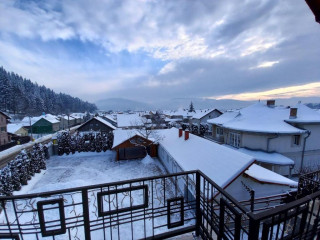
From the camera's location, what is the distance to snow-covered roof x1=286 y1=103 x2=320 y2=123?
1152 centimetres

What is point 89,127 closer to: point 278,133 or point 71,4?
point 71,4

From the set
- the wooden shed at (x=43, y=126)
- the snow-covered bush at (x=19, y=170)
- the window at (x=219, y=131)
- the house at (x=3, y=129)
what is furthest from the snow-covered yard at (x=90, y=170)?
the wooden shed at (x=43, y=126)

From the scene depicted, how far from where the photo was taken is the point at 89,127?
74.0 ft

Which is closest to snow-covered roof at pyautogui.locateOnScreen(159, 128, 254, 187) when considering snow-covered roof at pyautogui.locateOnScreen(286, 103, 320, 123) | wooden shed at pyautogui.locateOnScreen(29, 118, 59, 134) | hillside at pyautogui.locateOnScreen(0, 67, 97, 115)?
snow-covered roof at pyautogui.locateOnScreen(286, 103, 320, 123)

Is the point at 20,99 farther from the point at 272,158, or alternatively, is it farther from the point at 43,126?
the point at 272,158

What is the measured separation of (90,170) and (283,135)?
1484cm

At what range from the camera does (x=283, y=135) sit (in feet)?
37.3

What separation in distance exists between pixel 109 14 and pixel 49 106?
66863 mm

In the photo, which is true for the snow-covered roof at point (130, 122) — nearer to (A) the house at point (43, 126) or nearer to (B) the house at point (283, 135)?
(A) the house at point (43, 126)

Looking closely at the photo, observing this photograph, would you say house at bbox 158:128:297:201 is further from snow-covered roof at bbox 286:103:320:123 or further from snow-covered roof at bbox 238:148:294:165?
snow-covered roof at bbox 286:103:320:123

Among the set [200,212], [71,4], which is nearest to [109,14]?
[71,4]

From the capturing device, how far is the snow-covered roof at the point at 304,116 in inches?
454

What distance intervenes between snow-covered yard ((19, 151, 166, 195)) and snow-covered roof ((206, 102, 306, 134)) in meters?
7.54

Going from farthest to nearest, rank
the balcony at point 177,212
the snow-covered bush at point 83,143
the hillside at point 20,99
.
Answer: the hillside at point 20,99, the snow-covered bush at point 83,143, the balcony at point 177,212
